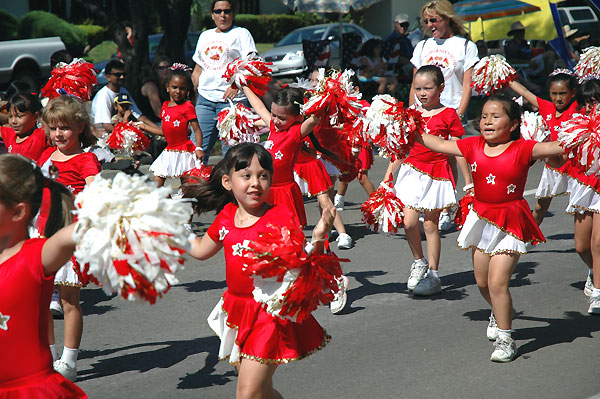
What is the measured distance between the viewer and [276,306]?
3.73 m

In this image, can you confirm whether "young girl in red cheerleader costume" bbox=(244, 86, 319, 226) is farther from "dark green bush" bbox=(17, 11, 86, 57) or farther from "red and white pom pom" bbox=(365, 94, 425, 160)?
"dark green bush" bbox=(17, 11, 86, 57)

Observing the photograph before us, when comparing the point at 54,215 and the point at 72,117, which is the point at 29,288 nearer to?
the point at 54,215

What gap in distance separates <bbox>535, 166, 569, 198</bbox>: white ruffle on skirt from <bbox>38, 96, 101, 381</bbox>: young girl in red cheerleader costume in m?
4.15

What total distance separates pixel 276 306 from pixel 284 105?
2.94 meters

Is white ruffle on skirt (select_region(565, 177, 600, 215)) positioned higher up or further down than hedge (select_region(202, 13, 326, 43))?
further down

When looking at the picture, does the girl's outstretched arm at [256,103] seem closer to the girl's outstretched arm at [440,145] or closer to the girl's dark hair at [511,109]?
the girl's outstretched arm at [440,145]

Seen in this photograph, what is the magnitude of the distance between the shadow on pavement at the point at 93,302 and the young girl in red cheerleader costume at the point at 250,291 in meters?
2.58

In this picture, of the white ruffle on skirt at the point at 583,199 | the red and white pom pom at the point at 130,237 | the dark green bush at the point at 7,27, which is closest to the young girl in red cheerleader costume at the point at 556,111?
the white ruffle on skirt at the point at 583,199

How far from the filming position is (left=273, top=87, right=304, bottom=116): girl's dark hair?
252 inches

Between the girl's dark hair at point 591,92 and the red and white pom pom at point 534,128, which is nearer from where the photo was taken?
the girl's dark hair at point 591,92

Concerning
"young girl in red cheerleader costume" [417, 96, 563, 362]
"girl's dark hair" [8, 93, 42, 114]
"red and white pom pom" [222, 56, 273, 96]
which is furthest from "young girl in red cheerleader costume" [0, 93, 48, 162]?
"young girl in red cheerleader costume" [417, 96, 563, 362]

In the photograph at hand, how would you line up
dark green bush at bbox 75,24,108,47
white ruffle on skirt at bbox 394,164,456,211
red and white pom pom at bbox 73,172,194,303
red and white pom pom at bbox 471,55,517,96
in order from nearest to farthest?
1. red and white pom pom at bbox 73,172,194,303
2. white ruffle on skirt at bbox 394,164,456,211
3. red and white pom pom at bbox 471,55,517,96
4. dark green bush at bbox 75,24,108,47

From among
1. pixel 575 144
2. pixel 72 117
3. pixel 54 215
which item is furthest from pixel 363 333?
pixel 54 215

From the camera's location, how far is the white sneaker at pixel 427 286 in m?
6.68
